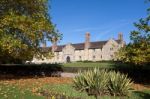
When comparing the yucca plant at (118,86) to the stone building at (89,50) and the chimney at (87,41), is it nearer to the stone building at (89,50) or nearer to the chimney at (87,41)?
the stone building at (89,50)

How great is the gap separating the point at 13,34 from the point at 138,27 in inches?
472

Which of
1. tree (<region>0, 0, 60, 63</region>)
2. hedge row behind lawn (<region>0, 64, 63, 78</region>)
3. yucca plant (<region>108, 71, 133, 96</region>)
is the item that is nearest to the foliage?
yucca plant (<region>108, 71, 133, 96</region>)

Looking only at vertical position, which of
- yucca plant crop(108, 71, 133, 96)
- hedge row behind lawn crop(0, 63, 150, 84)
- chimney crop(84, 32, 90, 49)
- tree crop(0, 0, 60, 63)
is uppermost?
chimney crop(84, 32, 90, 49)

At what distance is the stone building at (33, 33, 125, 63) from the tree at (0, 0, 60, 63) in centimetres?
6595

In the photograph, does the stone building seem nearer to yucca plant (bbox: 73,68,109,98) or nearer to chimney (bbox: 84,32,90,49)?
chimney (bbox: 84,32,90,49)

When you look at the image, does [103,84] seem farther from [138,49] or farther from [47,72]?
[47,72]

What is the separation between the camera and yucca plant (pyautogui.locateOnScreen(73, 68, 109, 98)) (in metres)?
19.6

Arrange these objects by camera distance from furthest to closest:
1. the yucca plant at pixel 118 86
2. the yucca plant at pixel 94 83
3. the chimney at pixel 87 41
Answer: the chimney at pixel 87 41
the yucca plant at pixel 118 86
the yucca plant at pixel 94 83

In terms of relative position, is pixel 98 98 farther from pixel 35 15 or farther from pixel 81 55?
pixel 81 55

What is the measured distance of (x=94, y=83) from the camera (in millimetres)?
19578

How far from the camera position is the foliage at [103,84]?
1961 centimetres

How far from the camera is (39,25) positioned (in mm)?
28703

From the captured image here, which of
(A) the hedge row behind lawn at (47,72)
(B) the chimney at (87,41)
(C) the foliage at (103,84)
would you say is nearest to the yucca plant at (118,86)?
(C) the foliage at (103,84)

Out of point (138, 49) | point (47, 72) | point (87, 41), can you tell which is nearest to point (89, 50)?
point (87, 41)
